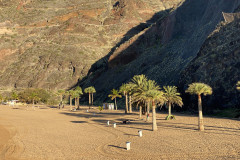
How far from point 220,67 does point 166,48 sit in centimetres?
4238

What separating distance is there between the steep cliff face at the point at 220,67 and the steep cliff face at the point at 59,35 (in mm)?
71713

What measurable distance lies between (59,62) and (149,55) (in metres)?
53.3

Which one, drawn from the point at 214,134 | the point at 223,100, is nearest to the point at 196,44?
the point at 223,100

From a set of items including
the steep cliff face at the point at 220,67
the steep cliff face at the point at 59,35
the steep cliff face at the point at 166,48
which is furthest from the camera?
the steep cliff face at the point at 59,35

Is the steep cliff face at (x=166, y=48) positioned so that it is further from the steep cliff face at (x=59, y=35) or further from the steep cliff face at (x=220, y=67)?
the steep cliff face at (x=59, y=35)

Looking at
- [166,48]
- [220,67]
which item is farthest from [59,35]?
[220,67]

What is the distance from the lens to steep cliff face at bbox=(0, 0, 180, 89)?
4779 inches

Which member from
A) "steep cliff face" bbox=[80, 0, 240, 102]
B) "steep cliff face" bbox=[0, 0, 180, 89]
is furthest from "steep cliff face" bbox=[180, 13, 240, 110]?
"steep cliff face" bbox=[0, 0, 180, 89]

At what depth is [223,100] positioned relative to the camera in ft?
141

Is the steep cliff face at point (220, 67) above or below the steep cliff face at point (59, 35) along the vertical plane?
below

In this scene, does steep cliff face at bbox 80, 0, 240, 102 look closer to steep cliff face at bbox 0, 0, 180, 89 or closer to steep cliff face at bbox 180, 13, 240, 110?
steep cliff face at bbox 180, 13, 240, 110

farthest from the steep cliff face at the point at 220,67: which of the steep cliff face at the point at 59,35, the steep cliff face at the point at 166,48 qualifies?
the steep cliff face at the point at 59,35

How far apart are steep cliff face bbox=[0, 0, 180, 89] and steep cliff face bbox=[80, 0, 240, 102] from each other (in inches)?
673

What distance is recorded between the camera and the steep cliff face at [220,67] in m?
43.1
